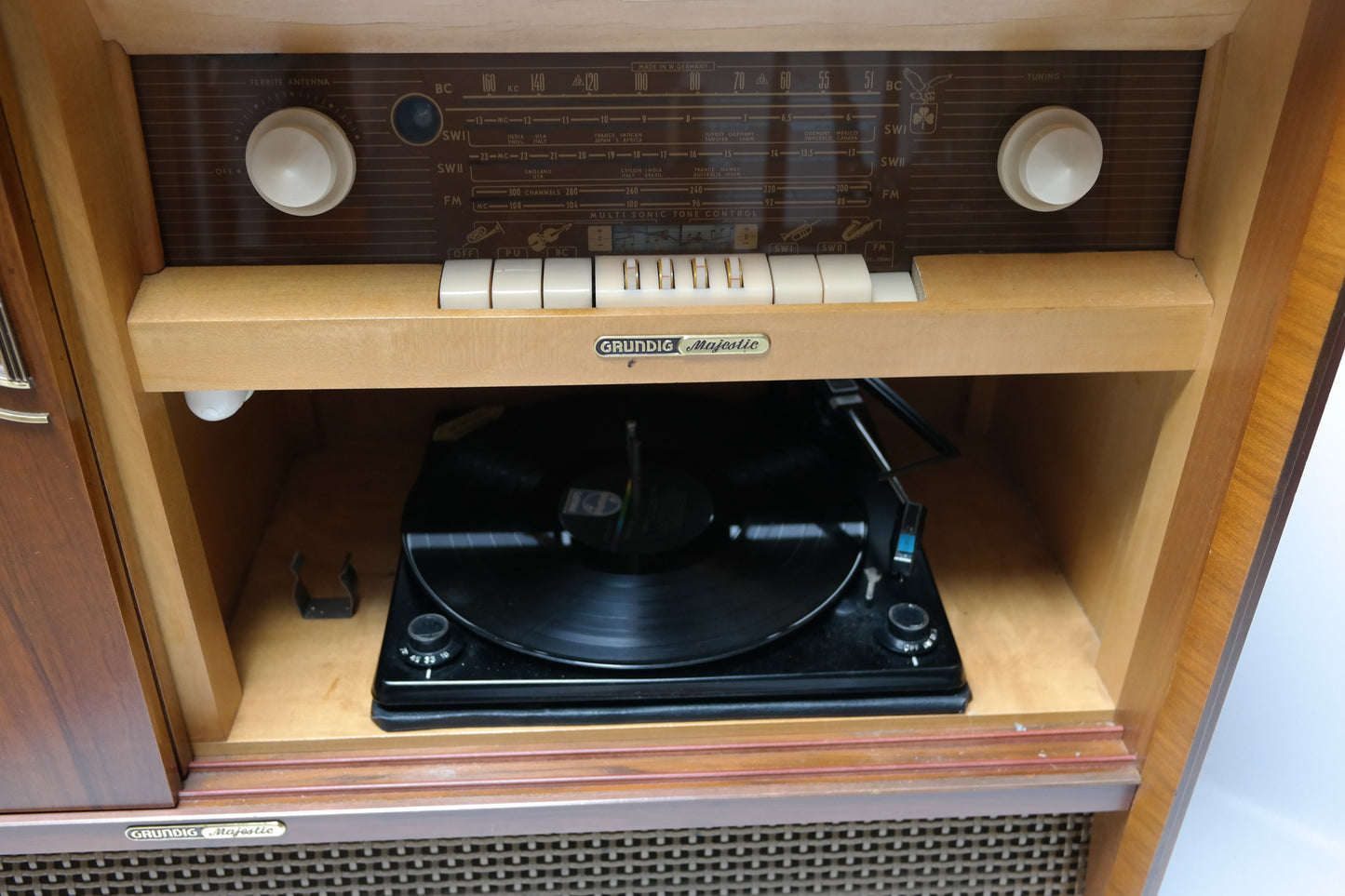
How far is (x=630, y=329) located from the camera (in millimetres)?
635

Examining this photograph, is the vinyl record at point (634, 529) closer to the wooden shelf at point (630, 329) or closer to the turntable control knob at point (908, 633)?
the turntable control knob at point (908, 633)

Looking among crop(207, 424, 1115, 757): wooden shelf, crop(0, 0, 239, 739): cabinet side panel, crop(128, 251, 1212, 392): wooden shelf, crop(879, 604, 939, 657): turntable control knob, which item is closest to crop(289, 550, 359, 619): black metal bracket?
crop(207, 424, 1115, 757): wooden shelf

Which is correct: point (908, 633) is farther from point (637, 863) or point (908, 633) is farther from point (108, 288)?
point (108, 288)

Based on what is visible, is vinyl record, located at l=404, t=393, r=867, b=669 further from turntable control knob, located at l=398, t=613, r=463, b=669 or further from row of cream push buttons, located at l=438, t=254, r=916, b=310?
row of cream push buttons, located at l=438, t=254, r=916, b=310

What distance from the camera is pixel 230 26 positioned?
571 millimetres

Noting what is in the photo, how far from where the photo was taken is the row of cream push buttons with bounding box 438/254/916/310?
634 mm

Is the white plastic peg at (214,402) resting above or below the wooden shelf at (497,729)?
above

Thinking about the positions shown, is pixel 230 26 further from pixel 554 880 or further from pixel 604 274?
pixel 554 880

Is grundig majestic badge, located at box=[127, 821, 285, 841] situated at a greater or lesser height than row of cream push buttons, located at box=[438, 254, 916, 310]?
lesser

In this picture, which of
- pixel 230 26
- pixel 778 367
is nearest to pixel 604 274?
pixel 778 367

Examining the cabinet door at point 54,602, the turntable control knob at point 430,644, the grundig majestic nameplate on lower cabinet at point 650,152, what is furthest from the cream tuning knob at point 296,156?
the turntable control knob at point 430,644

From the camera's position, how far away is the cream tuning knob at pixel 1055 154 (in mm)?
619

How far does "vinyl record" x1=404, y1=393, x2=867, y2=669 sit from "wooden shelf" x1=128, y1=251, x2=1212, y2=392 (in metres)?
0.23

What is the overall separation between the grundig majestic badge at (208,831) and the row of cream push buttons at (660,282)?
1.25 feet
